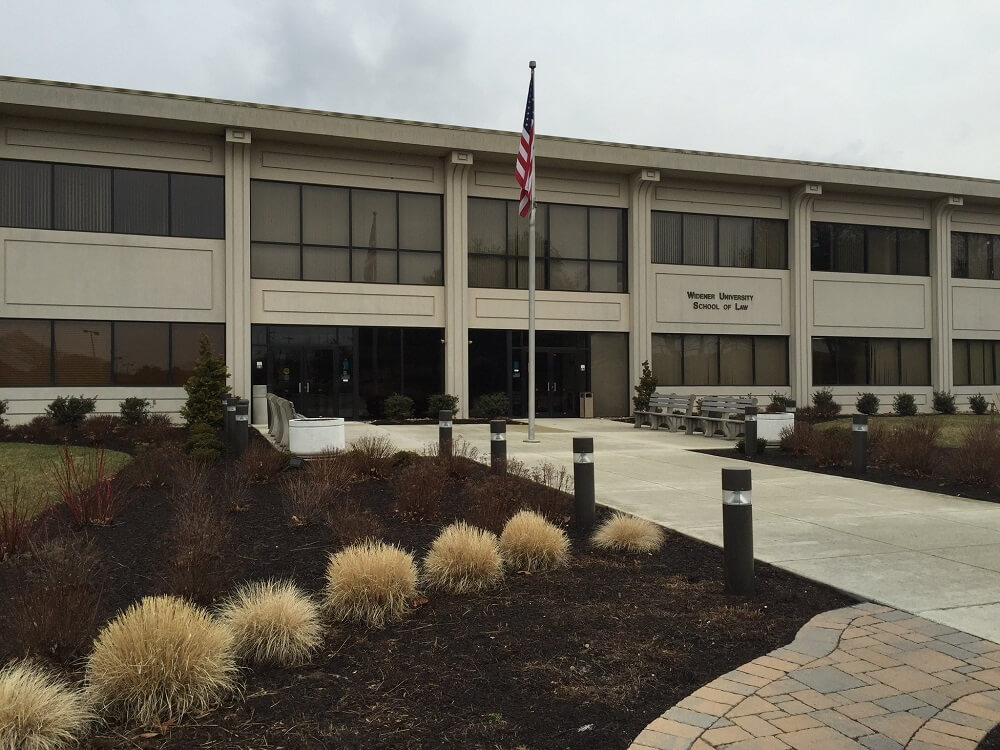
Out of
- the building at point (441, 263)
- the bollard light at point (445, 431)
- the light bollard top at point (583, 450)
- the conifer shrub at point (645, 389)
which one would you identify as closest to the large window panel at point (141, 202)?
the building at point (441, 263)

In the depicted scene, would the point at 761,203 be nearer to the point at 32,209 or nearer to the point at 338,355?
the point at 338,355

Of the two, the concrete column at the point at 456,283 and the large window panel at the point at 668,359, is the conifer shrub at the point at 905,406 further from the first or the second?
the concrete column at the point at 456,283

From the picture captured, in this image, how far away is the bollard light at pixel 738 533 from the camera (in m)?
5.76

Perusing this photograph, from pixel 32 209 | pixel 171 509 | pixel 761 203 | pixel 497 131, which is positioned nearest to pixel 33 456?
pixel 171 509

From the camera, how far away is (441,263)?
26.7 m

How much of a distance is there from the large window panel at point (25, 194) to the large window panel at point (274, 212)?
570 centimetres

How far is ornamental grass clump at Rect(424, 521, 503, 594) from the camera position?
5.90m

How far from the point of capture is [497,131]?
26047mm

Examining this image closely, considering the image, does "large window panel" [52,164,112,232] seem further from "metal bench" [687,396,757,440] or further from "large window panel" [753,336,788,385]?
"large window panel" [753,336,788,385]

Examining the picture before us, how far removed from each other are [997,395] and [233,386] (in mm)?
29807

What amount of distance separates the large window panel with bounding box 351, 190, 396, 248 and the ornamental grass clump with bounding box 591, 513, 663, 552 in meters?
20.2

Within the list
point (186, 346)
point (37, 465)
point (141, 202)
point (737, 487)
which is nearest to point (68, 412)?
point (186, 346)

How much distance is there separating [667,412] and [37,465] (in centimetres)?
1548

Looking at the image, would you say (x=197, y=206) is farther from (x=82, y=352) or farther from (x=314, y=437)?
(x=314, y=437)
